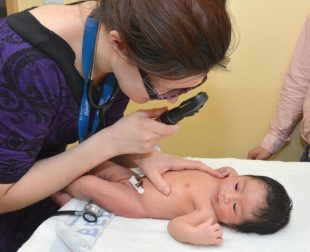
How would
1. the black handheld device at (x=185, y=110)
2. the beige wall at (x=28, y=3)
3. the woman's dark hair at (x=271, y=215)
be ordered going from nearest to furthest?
the black handheld device at (x=185, y=110) < the woman's dark hair at (x=271, y=215) < the beige wall at (x=28, y=3)

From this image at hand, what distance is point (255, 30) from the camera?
1629 millimetres

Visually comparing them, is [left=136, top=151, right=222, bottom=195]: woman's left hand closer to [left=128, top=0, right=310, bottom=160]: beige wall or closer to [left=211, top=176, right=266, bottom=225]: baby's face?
[left=211, top=176, right=266, bottom=225]: baby's face

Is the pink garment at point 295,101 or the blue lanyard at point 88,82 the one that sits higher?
the blue lanyard at point 88,82

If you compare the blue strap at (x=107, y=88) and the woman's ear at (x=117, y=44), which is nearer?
the woman's ear at (x=117, y=44)

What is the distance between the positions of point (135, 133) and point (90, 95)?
0.47 ft

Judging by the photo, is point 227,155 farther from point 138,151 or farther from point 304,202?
point 138,151

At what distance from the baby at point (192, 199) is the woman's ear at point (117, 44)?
42 centimetres

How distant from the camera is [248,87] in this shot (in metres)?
1.72

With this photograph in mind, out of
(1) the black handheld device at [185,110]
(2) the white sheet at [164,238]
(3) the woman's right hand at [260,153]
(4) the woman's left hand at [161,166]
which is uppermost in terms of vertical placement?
(1) the black handheld device at [185,110]

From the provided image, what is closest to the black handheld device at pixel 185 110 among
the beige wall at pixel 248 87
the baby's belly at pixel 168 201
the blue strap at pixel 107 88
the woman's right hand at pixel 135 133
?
the woman's right hand at pixel 135 133

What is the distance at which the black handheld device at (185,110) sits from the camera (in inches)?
36.2

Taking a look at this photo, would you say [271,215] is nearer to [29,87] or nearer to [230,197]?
[230,197]

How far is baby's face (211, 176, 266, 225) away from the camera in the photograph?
1.07 m

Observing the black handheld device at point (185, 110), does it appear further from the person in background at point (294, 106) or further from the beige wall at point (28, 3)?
the beige wall at point (28, 3)
